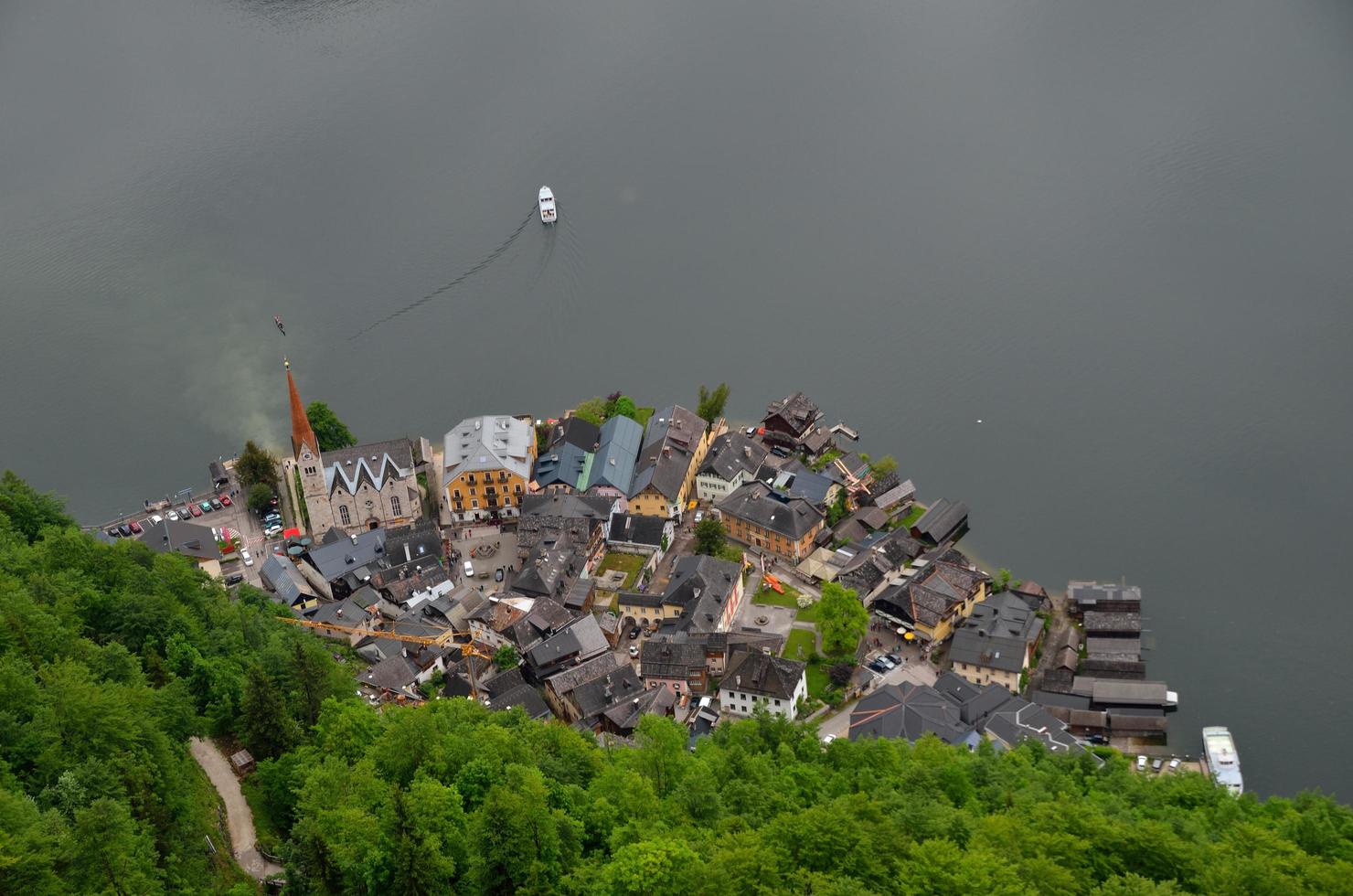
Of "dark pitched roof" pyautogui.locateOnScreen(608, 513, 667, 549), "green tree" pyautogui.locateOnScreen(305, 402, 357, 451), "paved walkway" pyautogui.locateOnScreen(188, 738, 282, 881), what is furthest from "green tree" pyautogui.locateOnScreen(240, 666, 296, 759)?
"green tree" pyautogui.locateOnScreen(305, 402, 357, 451)

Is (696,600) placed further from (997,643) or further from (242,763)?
(242,763)

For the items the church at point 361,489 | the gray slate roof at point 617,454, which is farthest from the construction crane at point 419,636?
the gray slate roof at point 617,454

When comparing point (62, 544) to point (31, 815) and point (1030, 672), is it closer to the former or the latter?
point (31, 815)

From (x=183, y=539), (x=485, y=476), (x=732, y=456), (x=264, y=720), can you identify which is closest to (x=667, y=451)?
(x=732, y=456)

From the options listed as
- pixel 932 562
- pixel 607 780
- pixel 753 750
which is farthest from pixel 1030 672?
pixel 607 780

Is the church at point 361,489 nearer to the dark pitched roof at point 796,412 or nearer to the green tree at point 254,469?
the green tree at point 254,469

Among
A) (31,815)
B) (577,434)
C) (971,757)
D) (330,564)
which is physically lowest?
(31,815)
